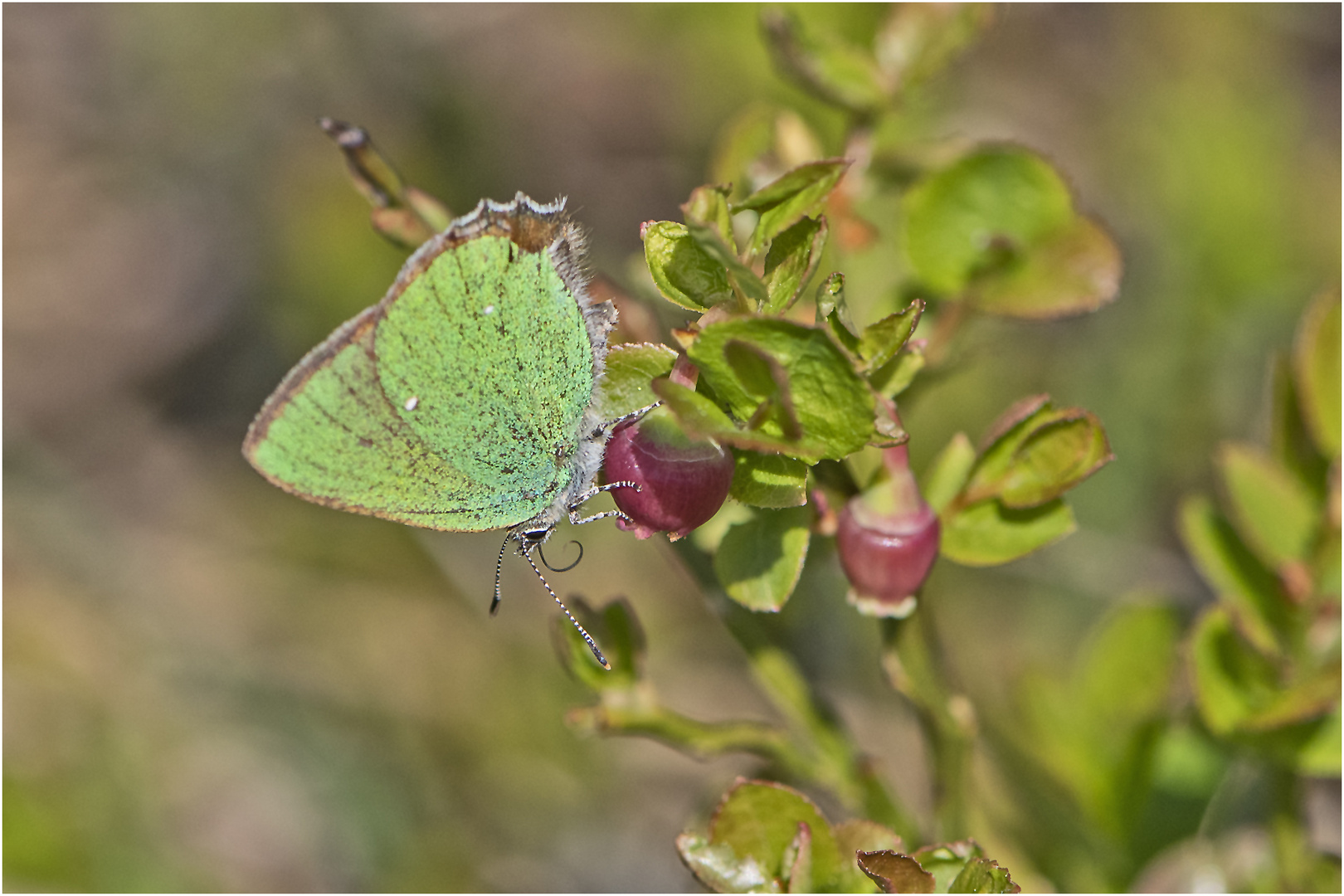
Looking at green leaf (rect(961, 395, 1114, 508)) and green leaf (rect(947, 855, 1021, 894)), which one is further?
green leaf (rect(961, 395, 1114, 508))

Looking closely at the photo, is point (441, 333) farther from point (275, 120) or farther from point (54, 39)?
point (54, 39)

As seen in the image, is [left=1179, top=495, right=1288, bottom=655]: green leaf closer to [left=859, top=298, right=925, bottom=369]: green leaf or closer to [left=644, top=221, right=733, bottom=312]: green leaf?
[left=859, top=298, right=925, bottom=369]: green leaf

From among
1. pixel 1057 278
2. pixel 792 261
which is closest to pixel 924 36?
pixel 1057 278

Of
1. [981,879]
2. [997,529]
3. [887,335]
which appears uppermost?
[887,335]

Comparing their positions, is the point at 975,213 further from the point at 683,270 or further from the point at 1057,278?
the point at 683,270

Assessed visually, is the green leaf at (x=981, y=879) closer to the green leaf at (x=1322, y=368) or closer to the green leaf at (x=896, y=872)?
the green leaf at (x=896, y=872)

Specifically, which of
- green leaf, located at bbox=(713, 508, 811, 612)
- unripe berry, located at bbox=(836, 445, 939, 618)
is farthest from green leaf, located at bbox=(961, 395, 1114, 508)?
green leaf, located at bbox=(713, 508, 811, 612)
